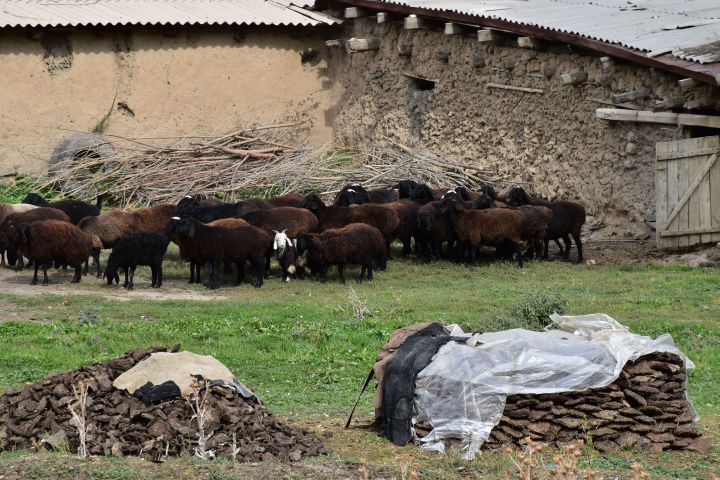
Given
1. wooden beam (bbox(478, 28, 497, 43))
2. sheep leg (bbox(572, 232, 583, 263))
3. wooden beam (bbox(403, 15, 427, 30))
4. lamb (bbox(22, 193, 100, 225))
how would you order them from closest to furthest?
sheep leg (bbox(572, 232, 583, 263)) → lamb (bbox(22, 193, 100, 225)) → wooden beam (bbox(478, 28, 497, 43)) → wooden beam (bbox(403, 15, 427, 30))

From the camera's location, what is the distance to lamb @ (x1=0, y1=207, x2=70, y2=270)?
65.4 ft

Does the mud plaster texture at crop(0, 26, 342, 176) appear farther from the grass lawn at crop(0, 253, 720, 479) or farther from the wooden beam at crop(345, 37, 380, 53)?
the grass lawn at crop(0, 253, 720, 479)

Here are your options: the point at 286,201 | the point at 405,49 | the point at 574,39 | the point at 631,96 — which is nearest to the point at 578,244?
the point at 631,96

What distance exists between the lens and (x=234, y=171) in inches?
1048

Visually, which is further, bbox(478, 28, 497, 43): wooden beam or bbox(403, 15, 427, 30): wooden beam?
bbox(403, 15, 427, 30): wooden beam

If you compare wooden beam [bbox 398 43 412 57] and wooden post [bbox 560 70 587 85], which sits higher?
wooden beam [bbox 398 43 412 57]

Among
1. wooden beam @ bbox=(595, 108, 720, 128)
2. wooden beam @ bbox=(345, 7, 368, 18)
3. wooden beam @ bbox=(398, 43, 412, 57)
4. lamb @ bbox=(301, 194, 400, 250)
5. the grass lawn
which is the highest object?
wooden beam @ bbox=(345, 7, 368, 18)

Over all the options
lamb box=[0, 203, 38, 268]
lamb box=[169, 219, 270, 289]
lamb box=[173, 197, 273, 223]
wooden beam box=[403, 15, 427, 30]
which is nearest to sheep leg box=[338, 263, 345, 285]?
lamb box=[169, 219, 270, 289]

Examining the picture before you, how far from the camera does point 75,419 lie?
30.7 ft

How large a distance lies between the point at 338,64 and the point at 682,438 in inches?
816

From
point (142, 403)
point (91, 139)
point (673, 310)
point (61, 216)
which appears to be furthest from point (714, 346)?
point (91, 139)

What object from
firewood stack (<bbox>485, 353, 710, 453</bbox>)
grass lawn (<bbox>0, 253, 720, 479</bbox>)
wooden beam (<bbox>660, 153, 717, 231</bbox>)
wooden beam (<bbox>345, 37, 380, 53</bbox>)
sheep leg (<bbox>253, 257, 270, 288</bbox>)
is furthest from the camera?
wooden beam (<bbox>345, 37, 380, 53</bbox>)

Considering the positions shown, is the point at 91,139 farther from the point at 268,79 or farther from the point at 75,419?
the point at 75,419

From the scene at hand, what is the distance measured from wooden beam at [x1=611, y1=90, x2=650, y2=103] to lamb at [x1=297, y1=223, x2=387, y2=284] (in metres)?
5.36
